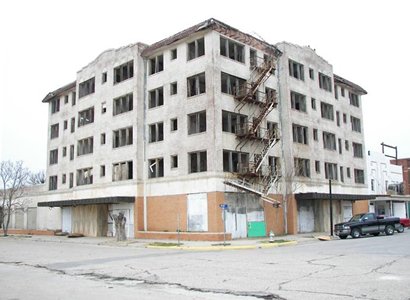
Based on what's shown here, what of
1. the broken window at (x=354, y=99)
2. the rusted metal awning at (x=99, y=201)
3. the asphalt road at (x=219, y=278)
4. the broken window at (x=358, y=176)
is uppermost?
the broken window at (x=354, y=99)

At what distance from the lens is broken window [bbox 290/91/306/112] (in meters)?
40.2

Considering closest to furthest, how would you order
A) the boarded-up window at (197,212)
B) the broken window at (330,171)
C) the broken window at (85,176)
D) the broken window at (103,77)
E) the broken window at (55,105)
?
1. the boarded-up window at (197,212)
2. the broken window at (103,77)
3. the broken window at (85,176)
4. the broken window at (330,171)
5. the broken window at (55,105)

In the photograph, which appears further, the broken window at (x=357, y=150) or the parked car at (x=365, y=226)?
the broken window at (x=357, y=150)

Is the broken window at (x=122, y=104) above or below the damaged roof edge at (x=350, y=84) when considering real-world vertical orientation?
below

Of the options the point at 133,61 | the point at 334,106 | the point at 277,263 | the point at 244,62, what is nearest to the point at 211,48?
the point at 244,62

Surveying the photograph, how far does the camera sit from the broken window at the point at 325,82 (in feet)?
148

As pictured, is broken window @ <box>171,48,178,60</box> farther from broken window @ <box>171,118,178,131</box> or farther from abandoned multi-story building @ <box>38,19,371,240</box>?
broken window @ <box>171,118,178,131</box>

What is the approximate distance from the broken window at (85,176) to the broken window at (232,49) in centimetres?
1770

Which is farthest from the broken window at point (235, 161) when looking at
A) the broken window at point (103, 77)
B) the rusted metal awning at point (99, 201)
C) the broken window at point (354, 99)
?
the broken window at point (354, 99)

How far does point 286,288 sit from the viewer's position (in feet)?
35.9

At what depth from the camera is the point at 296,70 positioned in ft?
137

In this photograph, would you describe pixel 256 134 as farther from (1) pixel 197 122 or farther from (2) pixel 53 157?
(2) pixel 53 157

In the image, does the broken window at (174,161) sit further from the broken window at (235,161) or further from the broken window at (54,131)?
the broken window at (54,131)

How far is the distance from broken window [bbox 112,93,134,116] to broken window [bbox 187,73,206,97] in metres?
6.51
